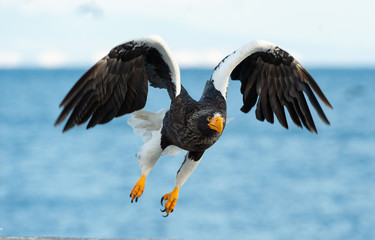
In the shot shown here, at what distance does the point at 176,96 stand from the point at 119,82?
0.53 meters

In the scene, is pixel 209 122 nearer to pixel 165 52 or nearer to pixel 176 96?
pixel 176 96

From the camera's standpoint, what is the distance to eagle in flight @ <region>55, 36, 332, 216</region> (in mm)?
6363

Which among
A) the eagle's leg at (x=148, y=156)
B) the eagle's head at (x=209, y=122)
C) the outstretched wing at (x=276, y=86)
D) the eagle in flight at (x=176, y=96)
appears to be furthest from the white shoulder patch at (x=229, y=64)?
the eagle's leg at (x=148, y=156)

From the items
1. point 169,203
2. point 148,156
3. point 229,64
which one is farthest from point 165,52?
point 169,203

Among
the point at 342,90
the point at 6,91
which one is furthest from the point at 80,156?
the point at 6,91

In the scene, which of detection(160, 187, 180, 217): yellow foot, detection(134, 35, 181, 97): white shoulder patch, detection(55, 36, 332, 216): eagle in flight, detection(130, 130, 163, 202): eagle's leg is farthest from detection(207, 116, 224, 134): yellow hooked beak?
detection(160, 187, 180, 217): yellow foot

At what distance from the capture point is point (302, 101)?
24.1ft

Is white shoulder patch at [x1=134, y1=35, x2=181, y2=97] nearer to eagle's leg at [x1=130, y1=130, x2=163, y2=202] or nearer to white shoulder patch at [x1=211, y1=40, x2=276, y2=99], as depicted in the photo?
white shoulder patch at [x1=211, y1=40, x2=276, y2=99]

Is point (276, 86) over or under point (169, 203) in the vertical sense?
over

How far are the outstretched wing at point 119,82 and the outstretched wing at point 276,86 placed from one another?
0.87 m

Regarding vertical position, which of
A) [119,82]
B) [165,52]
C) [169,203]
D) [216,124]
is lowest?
[169,203]

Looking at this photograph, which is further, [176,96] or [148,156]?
[148,156]

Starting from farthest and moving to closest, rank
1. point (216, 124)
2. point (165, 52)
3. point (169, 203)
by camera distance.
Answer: point (169, 203) → point (165, 52) → point (216, 124)

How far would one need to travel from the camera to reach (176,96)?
258 inches
